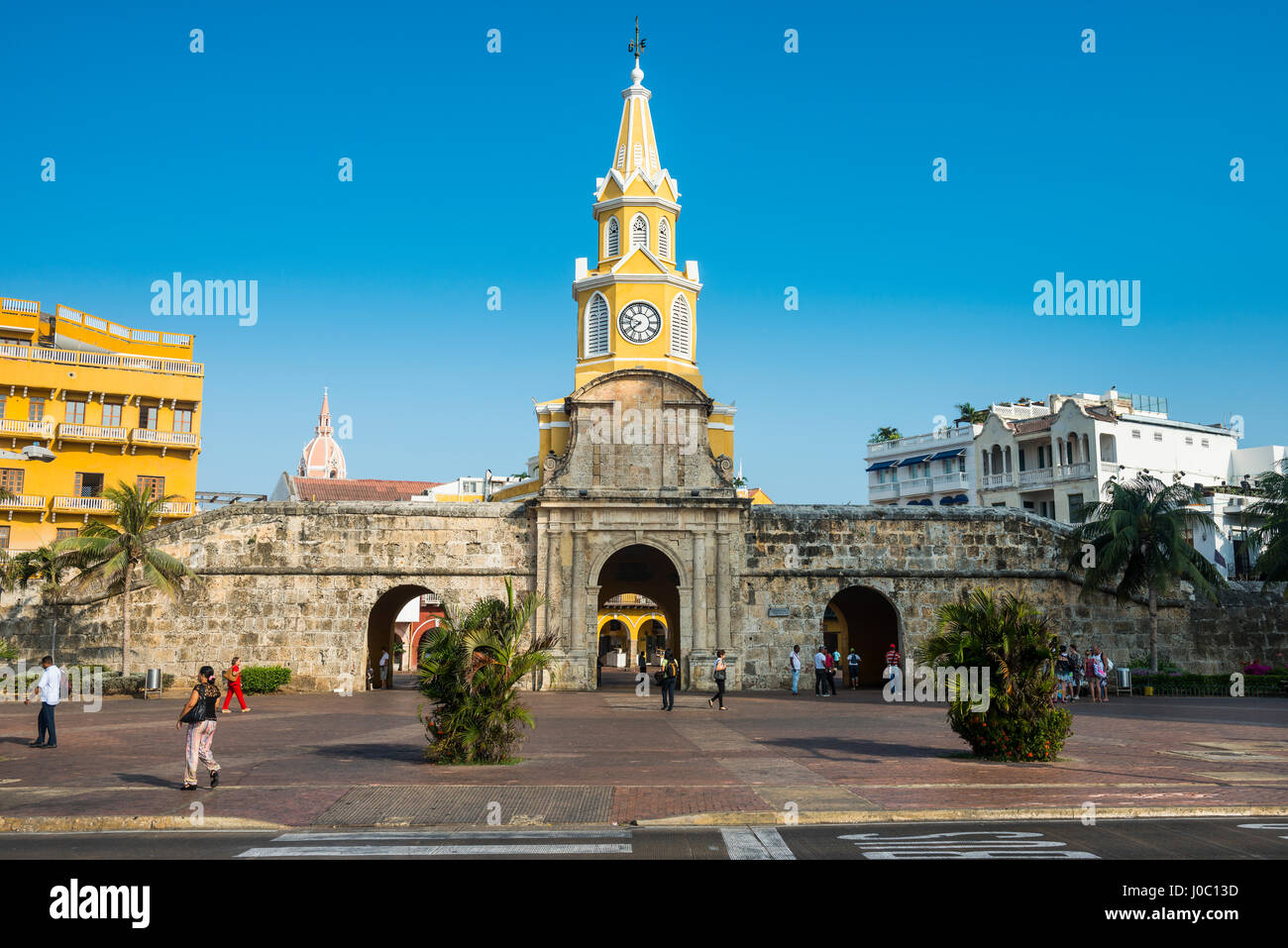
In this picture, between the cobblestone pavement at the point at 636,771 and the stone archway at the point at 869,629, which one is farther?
the stone archway at the point at 869,629

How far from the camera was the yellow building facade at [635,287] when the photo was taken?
137 feet

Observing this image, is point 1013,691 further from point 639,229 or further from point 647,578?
point 639,229

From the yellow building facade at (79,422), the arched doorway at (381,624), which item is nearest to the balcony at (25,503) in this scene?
the yellow building facade at (79,422)

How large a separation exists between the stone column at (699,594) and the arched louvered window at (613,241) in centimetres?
1387

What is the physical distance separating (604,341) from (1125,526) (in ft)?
67.9

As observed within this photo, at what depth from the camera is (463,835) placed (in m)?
11.0

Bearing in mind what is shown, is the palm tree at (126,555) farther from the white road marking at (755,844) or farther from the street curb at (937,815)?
the white road marking at (755,844)

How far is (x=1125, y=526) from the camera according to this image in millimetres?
34688

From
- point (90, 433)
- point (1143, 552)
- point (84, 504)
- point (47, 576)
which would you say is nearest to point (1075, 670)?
point (1143, 552)

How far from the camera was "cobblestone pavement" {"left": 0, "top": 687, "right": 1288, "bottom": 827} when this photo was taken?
40.1 ft

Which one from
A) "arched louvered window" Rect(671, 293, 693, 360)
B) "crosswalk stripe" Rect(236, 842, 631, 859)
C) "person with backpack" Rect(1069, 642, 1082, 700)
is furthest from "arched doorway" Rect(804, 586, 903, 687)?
"crosswalk stripe" Rect(236, 842, 631, 859)

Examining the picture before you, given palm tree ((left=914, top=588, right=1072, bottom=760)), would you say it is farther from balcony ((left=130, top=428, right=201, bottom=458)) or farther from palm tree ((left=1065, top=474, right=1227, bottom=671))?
balcony ((left=130, top=428, right=201, bottom=458))

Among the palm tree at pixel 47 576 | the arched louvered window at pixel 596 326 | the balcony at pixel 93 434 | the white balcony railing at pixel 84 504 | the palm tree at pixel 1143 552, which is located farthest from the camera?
the balcony at pixel 93 434

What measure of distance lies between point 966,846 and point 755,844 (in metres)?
2.02
